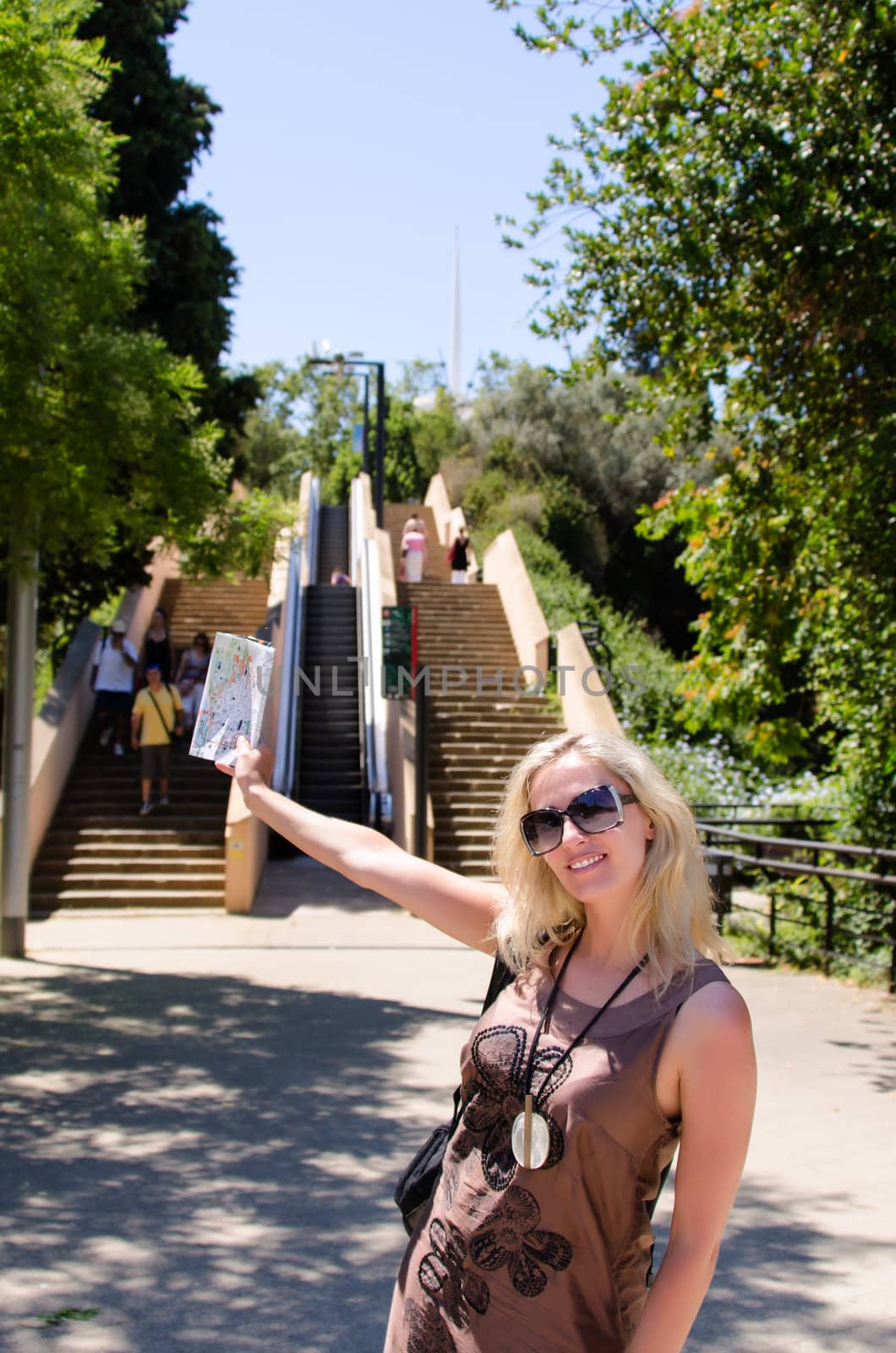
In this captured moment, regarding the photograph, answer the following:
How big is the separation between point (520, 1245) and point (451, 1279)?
0.15m

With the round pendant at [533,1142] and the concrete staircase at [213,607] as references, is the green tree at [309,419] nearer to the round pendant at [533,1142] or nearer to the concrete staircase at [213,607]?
the concrete staircase at [213,607]

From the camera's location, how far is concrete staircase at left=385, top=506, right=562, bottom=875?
15.6 metres

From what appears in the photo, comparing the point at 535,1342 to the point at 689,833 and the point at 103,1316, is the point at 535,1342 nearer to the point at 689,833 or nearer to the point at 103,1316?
the point at 689,833

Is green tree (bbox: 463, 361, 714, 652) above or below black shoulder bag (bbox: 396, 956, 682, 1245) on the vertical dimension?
above

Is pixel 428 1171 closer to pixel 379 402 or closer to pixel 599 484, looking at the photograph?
pixel 379 402

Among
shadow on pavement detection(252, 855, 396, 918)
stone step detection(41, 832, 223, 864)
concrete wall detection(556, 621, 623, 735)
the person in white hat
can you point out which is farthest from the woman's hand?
the person in white hat

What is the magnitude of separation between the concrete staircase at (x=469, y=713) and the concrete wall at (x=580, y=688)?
1.07 feet

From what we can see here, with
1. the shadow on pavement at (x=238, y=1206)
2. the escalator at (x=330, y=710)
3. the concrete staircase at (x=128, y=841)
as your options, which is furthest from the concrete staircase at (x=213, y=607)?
the shadow on pavement at (x=238, y=1206)

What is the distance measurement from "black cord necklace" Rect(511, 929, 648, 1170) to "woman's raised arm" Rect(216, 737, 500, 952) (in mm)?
337

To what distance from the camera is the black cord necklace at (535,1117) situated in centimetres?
191

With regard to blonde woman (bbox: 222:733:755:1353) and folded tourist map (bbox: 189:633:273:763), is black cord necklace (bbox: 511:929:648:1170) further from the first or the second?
folded tourist map (bbox: 189:633:273:763)

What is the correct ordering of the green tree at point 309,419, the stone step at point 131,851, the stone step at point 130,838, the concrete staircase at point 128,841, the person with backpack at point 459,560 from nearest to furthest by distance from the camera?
the concrete staircase at point 128,841, the stone step at point 131,851, the stone step at point 130,838, the person with backpack at point 459,560, the green tree at point 309,419

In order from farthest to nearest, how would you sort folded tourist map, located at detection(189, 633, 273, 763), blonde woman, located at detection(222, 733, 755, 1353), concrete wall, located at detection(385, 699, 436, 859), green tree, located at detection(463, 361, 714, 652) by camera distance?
green tree, located at detection(463, 361, 714, 652)
concrete wall, located at detection(385, 699, 436, 859)
folded tourist map, located at detection(189, 633, 273, 763)
blonde woman, located at detection(222, 733, 755, 1353)

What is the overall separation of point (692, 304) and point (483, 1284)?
8.94 m
